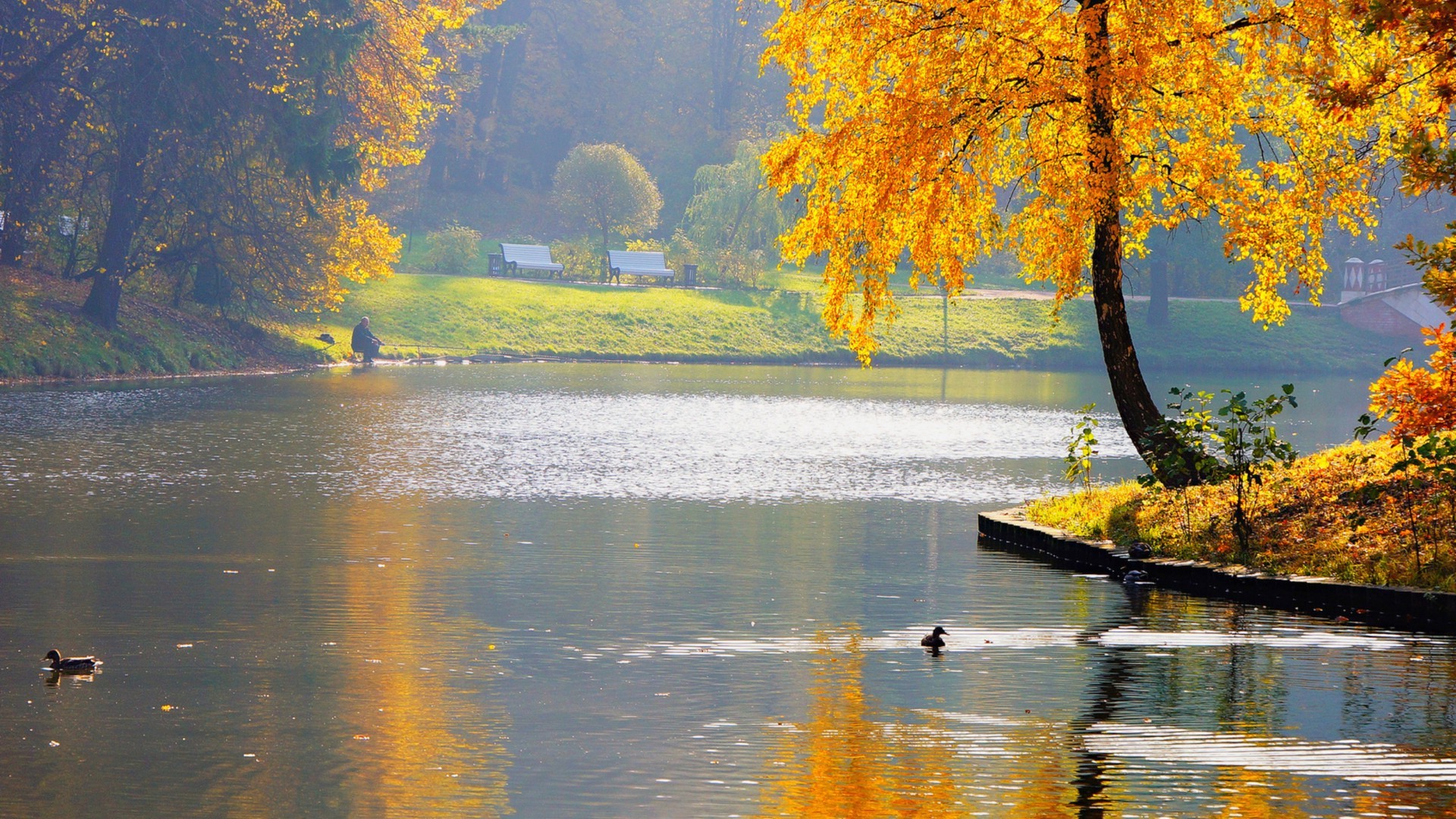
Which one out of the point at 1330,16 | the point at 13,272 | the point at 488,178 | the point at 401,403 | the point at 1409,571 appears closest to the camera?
the point at 1409,571

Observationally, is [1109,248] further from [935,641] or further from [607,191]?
[607,191]

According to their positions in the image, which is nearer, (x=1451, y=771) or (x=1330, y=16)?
(x=1451, y=771)

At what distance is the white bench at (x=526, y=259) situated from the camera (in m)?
70.3

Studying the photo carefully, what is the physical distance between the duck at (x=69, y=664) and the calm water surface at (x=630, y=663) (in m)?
0.18

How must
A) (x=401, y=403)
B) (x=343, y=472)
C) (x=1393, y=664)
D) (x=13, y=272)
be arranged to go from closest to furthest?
(x=1393, y=664) → (x=343, y=472) → (x=401, y=403) → (x=13, y=272)

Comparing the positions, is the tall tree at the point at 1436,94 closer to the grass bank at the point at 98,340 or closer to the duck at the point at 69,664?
the duck at the point at 69,664

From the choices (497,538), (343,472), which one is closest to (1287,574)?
(497,538)

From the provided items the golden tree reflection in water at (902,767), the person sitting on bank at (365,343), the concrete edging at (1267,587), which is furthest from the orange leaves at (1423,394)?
the person sitting on bank at (365,343)

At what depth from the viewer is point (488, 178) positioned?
97312mm

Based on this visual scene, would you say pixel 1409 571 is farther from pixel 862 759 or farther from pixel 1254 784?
pixel 862 759

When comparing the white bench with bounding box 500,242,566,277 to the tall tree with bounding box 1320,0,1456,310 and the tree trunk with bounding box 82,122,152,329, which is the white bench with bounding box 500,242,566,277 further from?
the tall tree with bounding box 1320,0,1456,310

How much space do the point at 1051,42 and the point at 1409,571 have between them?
637cm

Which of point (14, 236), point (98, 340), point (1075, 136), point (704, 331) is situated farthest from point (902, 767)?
point (704, 331)

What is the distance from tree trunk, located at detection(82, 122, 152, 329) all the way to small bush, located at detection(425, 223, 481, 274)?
2844 cm
